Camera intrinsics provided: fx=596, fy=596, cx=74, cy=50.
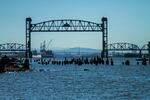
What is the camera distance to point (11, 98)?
53219mm

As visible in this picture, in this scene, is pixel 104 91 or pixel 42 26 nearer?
pixel 104 91

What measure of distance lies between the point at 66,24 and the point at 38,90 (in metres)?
111

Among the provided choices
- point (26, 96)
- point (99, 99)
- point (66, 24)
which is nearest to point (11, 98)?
point (26, 96)

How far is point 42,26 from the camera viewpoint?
182m

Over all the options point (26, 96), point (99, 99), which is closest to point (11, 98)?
point (26, 96)

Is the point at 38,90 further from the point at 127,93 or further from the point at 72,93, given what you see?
the point at 127,93

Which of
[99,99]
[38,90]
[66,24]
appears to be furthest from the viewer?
[66,24]

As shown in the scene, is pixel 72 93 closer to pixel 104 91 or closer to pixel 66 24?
pixel 104 91

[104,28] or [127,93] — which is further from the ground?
[104,28]

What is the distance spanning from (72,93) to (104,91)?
4.51 meters

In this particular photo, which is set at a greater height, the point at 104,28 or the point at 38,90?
the point at 104,28

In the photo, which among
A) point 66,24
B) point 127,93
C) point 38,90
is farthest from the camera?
point 66,24

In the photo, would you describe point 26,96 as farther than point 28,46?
No

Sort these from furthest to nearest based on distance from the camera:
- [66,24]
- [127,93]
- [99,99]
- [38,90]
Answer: [66,24]
[38,90]
[127,93]
[99,99]
